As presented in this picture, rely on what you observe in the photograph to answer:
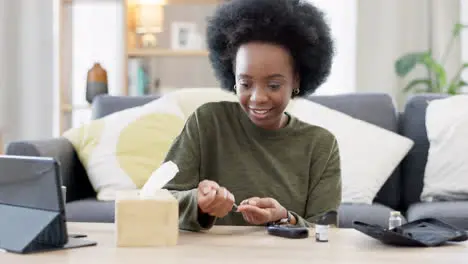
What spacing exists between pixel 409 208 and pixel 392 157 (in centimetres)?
20

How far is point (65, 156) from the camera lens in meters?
2.50

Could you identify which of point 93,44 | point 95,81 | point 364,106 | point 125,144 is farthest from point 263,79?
point 93,44

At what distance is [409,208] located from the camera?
8.18 feet

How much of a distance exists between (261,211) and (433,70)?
8.17 feet

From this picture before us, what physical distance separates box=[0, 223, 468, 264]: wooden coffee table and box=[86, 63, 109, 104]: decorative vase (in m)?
2.48

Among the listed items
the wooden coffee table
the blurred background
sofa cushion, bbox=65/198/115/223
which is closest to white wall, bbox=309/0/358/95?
the blurred background

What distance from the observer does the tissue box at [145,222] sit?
1.08 metres

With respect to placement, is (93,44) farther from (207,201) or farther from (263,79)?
(207,201)

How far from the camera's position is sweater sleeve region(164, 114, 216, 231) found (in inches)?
49.6

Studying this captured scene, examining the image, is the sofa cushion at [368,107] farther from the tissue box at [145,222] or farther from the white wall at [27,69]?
the white wall at [27,69]

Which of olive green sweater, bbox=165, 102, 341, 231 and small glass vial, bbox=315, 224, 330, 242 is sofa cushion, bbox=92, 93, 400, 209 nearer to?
olive green sweater, bbox=165, 102, 341, 231

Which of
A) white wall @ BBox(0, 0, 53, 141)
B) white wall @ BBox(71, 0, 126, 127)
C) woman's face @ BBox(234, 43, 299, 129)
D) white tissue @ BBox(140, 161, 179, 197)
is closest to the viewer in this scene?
white tissue @ BBox(140, 161, 179, 197)

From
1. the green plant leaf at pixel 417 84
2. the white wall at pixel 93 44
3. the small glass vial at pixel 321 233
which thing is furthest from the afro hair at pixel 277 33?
the white wall at pixel 93 44

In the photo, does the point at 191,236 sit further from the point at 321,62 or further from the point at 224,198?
the point at 321,62
